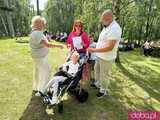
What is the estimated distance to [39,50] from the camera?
500 cm

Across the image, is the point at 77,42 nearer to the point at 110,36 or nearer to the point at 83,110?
the point at 110,36

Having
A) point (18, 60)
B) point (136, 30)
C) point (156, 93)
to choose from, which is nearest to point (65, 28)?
point (136, 30)

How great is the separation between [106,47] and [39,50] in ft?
4.61

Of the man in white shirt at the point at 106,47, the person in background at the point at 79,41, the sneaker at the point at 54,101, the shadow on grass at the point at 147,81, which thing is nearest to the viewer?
the sneaker at the point at 54,101

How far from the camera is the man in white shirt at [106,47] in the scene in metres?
4.82

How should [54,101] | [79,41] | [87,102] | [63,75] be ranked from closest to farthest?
[54,101] → [63,75] → [87,102] → [79,41]

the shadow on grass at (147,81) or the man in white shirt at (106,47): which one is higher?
the man in white shirt at (106,47)

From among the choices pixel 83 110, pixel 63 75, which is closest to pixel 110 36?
pixel 63 75

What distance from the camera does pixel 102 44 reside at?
513cm

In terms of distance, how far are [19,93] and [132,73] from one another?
14.7 ft

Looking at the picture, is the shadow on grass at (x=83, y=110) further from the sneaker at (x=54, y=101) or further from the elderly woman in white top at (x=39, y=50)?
the elderly woman in white top at (x=39, y=50)

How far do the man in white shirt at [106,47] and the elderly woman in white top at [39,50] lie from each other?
0.92 metres

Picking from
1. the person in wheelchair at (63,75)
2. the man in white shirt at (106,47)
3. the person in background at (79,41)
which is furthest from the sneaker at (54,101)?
the person in background at (79,41)

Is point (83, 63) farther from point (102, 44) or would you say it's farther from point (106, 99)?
point (106, 99)
